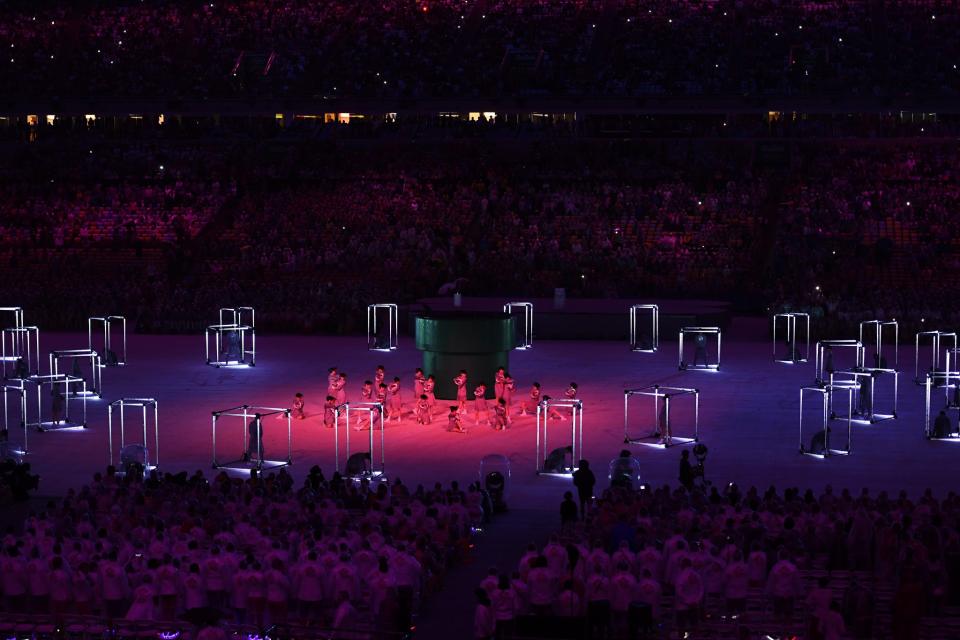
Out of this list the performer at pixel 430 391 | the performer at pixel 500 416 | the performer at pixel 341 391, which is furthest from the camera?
the performer at pixel 341 391

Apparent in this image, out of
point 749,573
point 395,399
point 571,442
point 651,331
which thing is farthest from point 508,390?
point 749,573

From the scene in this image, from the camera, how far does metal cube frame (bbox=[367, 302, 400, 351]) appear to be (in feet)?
145

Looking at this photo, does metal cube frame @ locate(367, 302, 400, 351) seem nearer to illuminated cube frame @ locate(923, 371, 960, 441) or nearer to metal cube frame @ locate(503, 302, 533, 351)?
metal cube frame @ locate(503, 302, 533, 351)

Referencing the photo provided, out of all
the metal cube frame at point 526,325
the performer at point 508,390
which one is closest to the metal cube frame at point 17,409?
the performer at point 508,390

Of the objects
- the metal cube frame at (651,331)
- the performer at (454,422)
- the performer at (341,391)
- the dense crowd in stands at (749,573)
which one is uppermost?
the metal cube frame at (651,331)

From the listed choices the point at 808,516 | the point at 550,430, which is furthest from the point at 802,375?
the point at 808,516

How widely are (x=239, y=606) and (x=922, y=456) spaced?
15.5 m

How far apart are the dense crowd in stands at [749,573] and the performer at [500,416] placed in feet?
34.9

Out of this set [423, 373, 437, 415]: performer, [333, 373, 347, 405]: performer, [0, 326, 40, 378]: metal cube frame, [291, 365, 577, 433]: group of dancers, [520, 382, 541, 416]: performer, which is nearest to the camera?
[291, 365, 577, 433]: group of dancers

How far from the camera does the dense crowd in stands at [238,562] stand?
725 inches

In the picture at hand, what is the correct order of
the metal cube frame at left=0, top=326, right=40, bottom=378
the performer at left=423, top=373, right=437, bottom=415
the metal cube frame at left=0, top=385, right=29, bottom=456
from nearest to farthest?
the metal cube frame at left=0, top=385, right=29, bottom=456
the performer at left=423, top=373, right=437, bottom=415
the metal cube frame at left=0, top=326, right=40, bottom=378

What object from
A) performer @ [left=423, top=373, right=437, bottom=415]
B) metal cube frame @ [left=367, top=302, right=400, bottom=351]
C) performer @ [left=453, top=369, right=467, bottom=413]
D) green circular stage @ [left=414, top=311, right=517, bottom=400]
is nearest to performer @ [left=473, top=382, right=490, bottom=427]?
performer @ [left=453, top=369, right=467, bottom=413]

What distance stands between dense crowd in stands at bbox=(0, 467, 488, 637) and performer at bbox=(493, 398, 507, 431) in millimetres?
10086

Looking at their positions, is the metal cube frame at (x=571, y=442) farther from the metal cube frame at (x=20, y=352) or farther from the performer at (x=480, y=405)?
the metal cube frame at (x=20, y=352)
